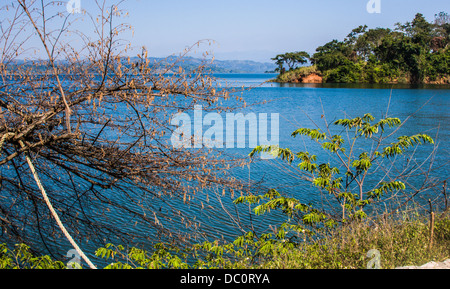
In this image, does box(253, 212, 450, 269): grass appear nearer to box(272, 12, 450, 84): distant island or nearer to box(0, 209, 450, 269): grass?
box(0, 209, 450, 269): grass

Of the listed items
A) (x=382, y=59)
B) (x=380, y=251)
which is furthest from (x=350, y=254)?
(x=382, y=59)

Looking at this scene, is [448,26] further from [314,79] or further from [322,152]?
[322,152]

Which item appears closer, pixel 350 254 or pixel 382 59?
pixel 350 254

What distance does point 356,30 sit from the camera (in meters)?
77.6

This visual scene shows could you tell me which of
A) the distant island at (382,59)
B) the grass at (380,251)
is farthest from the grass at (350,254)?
the distant island at (382,59)

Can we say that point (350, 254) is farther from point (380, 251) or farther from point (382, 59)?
point (382, 59)

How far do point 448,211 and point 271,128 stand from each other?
14.1 m

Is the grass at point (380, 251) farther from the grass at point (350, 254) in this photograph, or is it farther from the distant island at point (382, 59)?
the distant island at point (382, 59)

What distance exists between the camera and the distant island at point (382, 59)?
212 ft

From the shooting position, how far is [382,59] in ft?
229

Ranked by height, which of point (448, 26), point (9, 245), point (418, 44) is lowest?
point (9, 245)

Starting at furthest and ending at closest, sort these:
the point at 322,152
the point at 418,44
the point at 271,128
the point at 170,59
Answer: the point at 418,44 → the point at 271,128 → the point at 322,152 → the point at 170,59

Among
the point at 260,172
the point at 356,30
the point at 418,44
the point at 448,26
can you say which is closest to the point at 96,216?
the point at 260,172
